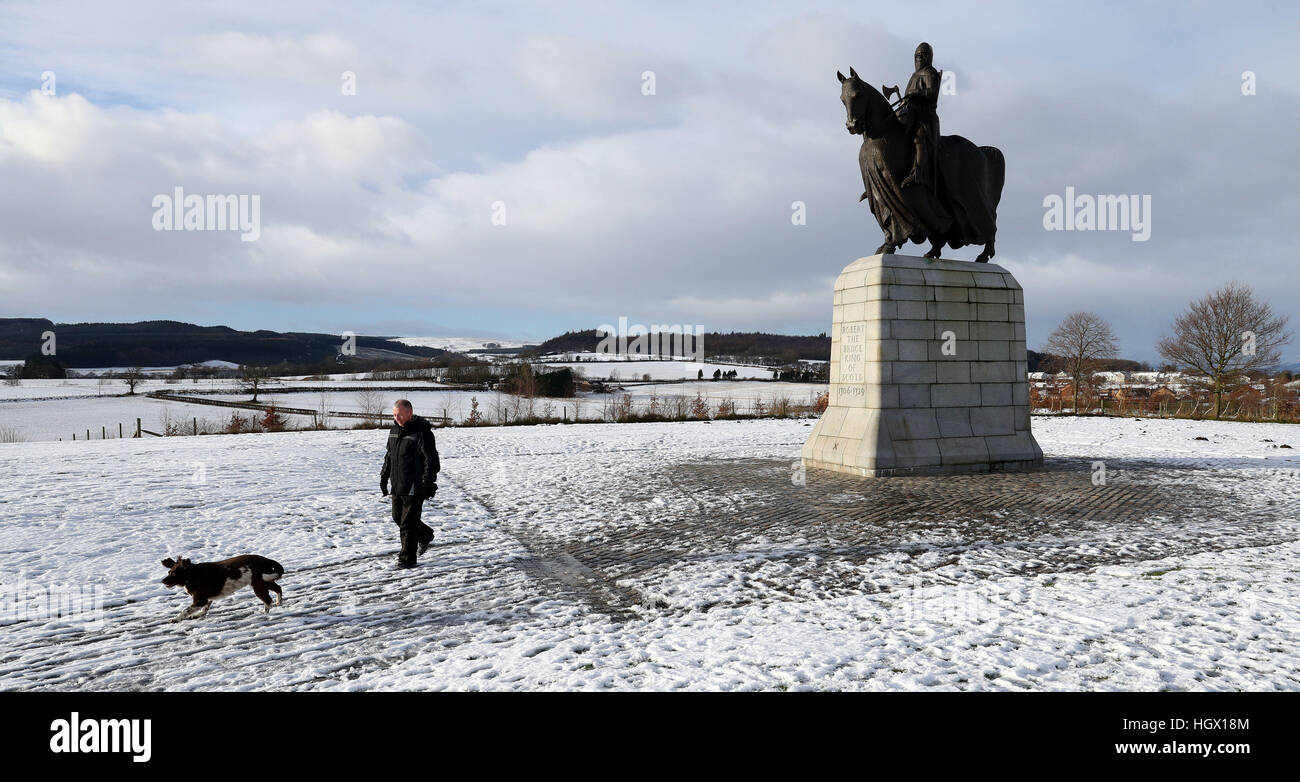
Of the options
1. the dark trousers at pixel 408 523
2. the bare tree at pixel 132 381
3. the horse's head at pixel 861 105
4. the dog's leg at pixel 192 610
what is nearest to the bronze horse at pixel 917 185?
the horse's head at pixel 861 105

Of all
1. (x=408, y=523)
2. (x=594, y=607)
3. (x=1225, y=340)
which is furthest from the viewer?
(x=1225, y=340)

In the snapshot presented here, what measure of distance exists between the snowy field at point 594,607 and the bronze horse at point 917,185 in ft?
21.3

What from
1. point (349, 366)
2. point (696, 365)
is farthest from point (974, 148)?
point (349, 366)

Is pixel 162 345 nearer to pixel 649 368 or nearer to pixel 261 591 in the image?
pixel 649 368

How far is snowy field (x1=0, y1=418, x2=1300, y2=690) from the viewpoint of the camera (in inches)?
191

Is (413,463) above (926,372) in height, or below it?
below

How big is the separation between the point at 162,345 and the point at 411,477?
160m

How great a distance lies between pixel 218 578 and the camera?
602 centimetres

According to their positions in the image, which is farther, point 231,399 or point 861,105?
point 231,399

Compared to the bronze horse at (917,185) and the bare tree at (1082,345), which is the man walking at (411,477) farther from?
the bare tree at (1082,345)

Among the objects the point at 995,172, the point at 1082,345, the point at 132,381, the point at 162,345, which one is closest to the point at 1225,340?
the point at 1082,345

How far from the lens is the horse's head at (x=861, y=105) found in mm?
12992

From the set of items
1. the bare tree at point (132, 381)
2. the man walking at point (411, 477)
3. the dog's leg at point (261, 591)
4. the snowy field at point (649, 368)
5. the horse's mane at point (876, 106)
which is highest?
the horse's mane at point (876, 106)
